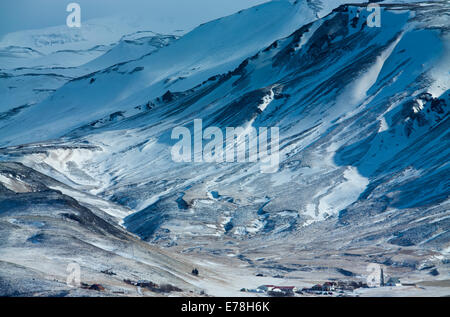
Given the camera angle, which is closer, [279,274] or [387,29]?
[279,274]

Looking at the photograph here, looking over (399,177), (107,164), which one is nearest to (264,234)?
(399,177)

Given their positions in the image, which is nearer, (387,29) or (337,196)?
(337,196)

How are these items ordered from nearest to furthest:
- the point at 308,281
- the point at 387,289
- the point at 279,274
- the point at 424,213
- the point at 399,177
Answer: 1. the point at 387,289
2. the point at 308,281
3. the point at 279,274
4. the point at 424,213
5. the point at 399,177

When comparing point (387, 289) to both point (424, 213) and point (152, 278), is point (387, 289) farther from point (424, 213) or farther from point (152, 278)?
point (424, 213)

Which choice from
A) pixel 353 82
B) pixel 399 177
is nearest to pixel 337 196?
pixel 399 177

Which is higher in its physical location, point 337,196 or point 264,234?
point 337,196

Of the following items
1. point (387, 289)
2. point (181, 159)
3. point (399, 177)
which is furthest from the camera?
point (181, 159)
